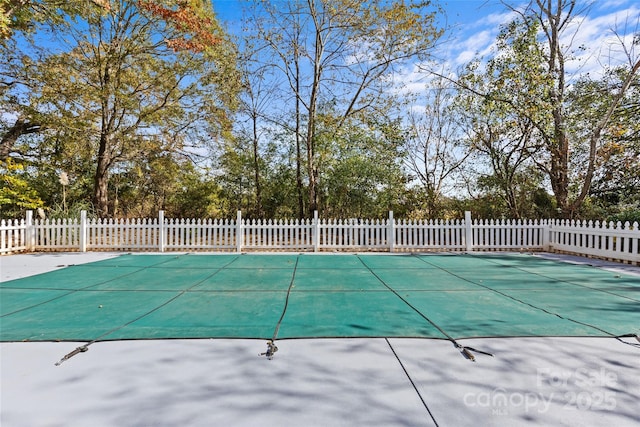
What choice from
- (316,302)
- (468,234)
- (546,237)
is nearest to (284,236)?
(316,302)

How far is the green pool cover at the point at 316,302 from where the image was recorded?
2.58 m

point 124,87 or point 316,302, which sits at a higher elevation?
point 124,87

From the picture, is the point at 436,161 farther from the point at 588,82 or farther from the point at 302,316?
the point at 302,316

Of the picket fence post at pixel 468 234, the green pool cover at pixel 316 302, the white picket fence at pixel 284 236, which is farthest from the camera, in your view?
the picket fence post at pixel 468 234

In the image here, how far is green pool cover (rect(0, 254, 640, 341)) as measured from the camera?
2.58 meters

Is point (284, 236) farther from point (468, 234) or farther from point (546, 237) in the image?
point (546, 237)

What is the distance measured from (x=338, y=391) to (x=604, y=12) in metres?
11.6

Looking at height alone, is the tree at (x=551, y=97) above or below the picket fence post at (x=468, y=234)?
above

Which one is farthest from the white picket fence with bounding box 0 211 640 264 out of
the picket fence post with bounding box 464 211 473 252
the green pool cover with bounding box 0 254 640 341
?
the green pool cover with bounding box 0 254 640 341

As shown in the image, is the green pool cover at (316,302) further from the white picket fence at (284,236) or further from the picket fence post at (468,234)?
the picket fence post at (468,234)

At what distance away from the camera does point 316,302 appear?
3.37m

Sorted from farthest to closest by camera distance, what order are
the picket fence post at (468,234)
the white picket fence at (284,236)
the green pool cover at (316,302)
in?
the picket fence post at (468,234)
the white picket fence at (284,236)
the green pool cover at (316,302)

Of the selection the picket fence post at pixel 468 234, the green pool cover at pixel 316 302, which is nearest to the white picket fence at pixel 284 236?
the picket fence post at pixel 468 234

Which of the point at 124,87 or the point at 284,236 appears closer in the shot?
the point at 284,236
